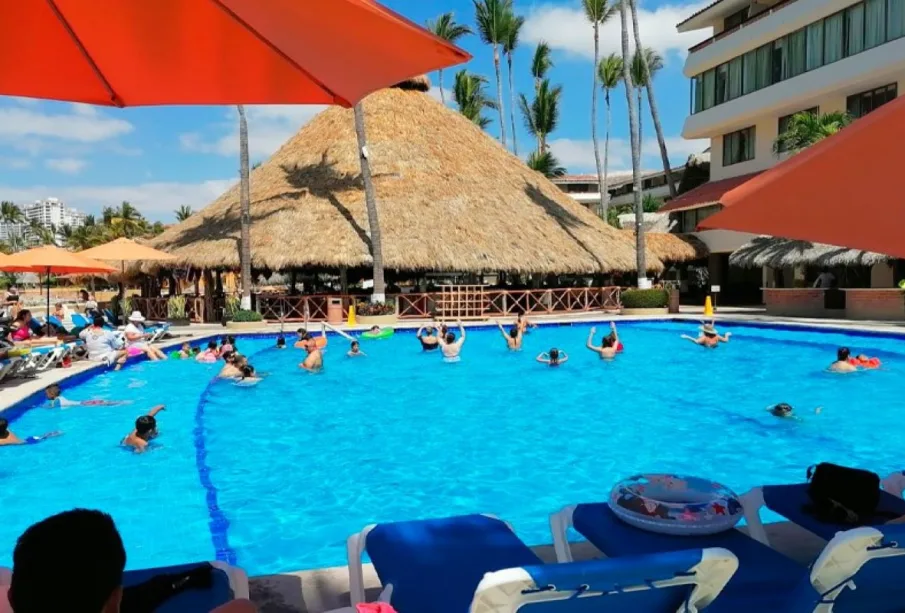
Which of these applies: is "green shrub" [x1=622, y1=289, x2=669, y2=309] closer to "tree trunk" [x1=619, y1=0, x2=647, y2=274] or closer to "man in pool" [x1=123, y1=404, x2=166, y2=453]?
"tree trunk" [x1=619, y1=0, x2=647, y2=274]

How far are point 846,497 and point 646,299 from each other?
810 inches

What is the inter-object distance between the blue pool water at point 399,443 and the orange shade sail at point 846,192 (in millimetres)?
3399

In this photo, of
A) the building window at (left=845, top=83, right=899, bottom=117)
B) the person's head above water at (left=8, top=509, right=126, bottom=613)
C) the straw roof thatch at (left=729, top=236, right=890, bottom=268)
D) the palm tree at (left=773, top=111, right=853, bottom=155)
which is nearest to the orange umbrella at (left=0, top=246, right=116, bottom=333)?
the person's head above water at (left=8, top=509, right=126, bottom=613)

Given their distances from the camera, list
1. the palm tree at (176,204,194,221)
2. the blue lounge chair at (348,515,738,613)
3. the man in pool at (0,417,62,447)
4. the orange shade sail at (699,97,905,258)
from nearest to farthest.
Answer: the blue lounge chair at (348,515,738,613), the orange shade sail at (699,97,905,258), the man in pool at (0,417,62,447), the palm tree at (176,204,194,221)

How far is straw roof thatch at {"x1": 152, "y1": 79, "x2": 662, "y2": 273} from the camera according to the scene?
23.0 metres

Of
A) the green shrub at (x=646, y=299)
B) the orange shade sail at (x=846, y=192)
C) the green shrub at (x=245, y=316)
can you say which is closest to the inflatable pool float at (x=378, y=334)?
the green shrub at (x=245, y=316)

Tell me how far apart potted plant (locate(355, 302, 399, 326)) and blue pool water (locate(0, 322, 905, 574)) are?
6.37m

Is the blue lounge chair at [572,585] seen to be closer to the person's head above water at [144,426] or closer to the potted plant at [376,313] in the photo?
the person's head above water at [144,426]

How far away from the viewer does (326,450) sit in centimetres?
797

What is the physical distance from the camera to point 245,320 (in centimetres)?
1930

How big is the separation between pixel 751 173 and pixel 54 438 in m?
26.6

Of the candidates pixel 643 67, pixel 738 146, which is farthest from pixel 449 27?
pixel 738 146

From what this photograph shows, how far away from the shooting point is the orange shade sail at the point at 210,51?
232 cm

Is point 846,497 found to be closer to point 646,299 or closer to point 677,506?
point 677,506
